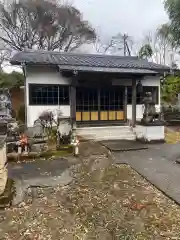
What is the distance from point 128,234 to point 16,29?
22.2m

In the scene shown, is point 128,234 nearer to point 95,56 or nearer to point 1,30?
point 95,56

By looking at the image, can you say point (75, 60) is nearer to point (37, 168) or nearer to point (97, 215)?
point (37, 168)

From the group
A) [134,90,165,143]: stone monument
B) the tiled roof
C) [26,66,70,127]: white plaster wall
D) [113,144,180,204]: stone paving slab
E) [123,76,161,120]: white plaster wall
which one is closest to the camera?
[113,144,180,204]: stone paving slab

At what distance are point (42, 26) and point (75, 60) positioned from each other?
11.3 m

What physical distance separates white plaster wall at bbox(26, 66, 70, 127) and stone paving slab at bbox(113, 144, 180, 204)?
196 inches

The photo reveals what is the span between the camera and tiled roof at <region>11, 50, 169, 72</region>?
36.6 ft

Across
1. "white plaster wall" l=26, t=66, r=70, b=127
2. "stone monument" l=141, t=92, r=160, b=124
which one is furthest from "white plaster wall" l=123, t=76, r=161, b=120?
"white plaster wall" l=26, t=66, r=70, b=127

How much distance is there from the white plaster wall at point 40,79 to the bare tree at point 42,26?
40.3ft

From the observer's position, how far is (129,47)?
97.2ft

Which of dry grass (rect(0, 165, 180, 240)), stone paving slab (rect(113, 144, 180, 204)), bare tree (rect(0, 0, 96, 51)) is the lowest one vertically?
dry grass (rect(0, 165, 180, 240))

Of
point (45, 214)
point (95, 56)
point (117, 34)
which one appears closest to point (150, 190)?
point (45, 214)

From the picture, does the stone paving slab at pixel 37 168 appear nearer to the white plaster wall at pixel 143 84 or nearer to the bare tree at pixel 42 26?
the white plaster wall at pixel 143 84

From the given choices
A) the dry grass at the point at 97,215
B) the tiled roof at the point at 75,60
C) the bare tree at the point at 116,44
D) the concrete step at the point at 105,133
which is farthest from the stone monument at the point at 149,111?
the bare tree at the point at 116,44

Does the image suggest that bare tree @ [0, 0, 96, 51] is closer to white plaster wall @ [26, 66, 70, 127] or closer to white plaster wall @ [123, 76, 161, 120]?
white plaster wall @ [26, 66, 70, 127]
